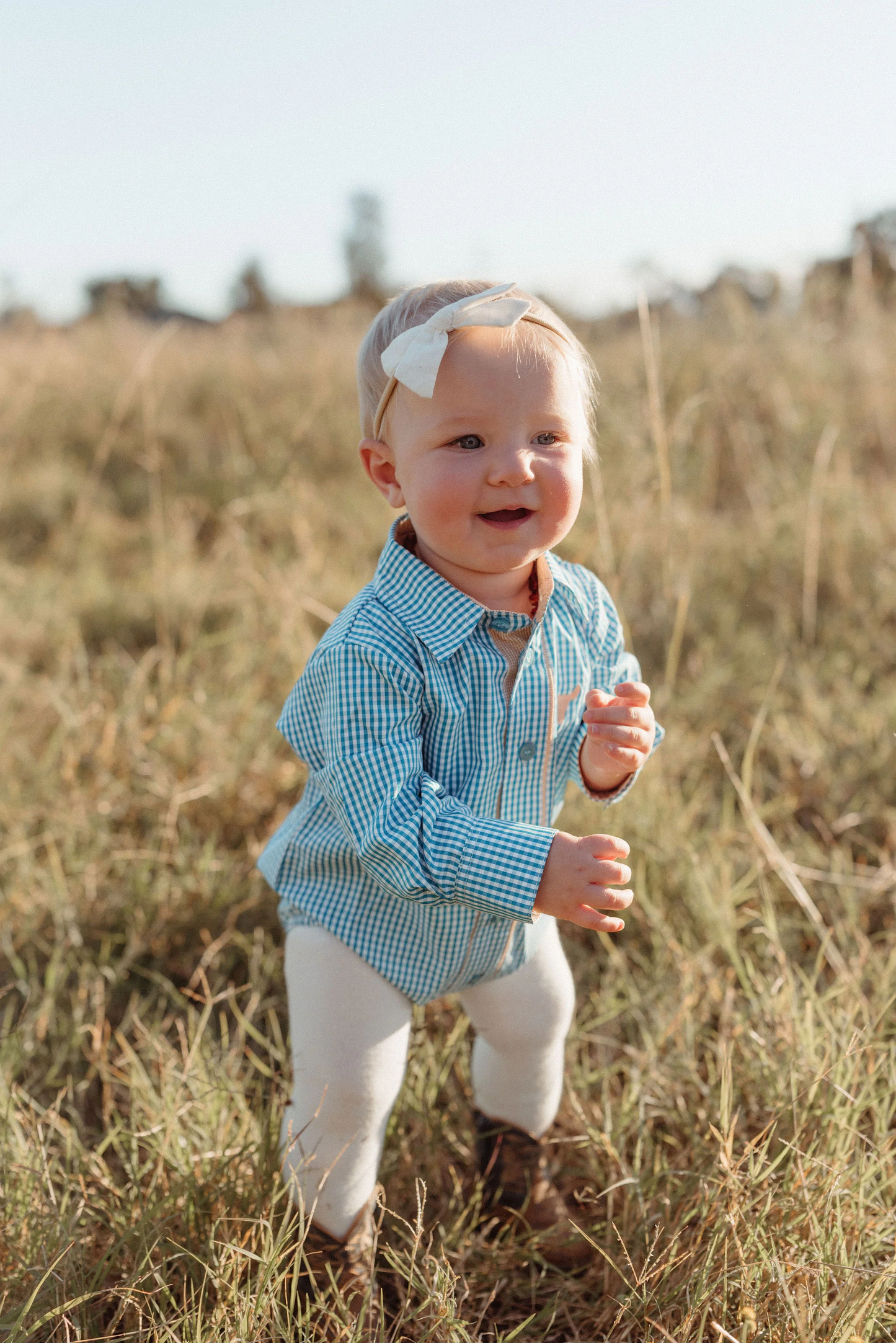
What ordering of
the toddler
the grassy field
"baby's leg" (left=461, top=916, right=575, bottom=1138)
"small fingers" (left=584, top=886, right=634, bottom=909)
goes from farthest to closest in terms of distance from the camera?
"baby's leg" (left=461, top=916, right=575, bottom=1138) → the grassy field → the toddler → "small fingers" (left=584, top=886, right=634, bottom=909)

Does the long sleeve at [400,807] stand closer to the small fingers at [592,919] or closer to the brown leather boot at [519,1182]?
the small fingers at [592,919]

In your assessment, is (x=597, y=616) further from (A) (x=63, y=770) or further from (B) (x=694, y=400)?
(A) (x=63, y=770)

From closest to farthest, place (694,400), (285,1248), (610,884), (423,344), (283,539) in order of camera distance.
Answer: (610,884)
(423,344)
(285,1248)
(694,400)
(283,539)

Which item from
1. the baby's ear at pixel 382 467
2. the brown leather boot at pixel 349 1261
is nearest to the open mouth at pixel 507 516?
the baby's ear at pixel 382 467

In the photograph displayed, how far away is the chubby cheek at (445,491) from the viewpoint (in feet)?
3.68

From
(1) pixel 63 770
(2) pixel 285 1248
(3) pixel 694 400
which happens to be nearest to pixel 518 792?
(2) pixel 285 1248

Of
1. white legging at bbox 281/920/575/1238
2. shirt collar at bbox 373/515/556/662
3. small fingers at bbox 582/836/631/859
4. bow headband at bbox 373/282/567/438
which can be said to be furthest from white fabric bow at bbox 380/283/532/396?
white legging at bbox 281/920/575/1238

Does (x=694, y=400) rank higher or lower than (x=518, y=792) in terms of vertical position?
higher

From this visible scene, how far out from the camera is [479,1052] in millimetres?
1498

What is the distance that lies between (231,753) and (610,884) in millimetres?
1487

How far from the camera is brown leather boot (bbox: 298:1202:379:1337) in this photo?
49.1 inches

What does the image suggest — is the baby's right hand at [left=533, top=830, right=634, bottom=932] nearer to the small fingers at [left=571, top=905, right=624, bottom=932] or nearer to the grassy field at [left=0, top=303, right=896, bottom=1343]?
the small fingers at [left=571, top=905, right=624, bottom=932]

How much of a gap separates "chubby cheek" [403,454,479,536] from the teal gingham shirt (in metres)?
0.09

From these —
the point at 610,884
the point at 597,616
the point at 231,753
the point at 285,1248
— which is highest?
the point at 597,616
